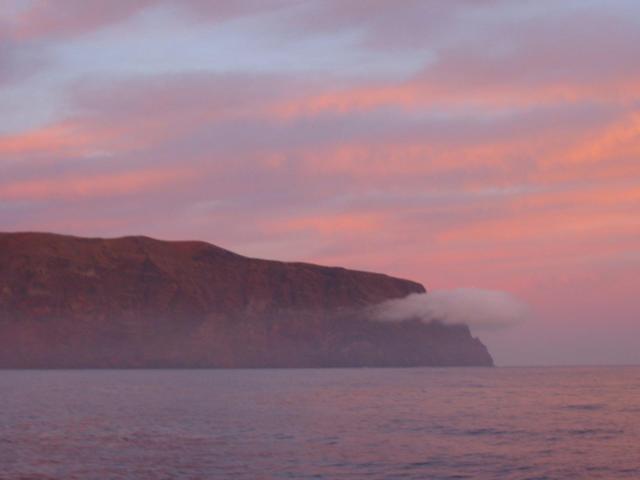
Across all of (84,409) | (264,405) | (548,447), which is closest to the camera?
(548,447)

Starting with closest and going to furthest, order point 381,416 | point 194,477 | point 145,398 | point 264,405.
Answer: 1. point 194,477
2. point 381,416
3. point 264,405
4. point 145,398

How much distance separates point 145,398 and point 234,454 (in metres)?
47.7

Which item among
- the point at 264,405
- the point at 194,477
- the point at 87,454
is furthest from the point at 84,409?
the point at 194,477

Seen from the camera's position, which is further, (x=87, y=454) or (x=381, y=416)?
(x=381, y=416)

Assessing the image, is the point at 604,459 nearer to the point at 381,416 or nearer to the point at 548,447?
the point at 548,447

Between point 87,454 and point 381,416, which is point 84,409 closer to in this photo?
point 381,416

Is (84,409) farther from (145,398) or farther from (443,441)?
(443,441)

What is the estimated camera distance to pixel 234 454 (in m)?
36.4

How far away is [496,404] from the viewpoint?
71.8 m

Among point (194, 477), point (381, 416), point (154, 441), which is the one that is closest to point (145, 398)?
point (381, 416)

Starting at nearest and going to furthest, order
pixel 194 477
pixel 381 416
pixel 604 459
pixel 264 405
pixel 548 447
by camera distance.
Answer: pixel 194 477
pixel 604 459
pixel 548 447
pixel 381 416
pixel 264 405

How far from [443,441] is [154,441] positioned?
14076 mm

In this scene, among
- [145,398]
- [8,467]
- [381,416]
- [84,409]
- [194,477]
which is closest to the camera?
[194,477]

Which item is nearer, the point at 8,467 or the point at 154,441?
the point at 8,467
